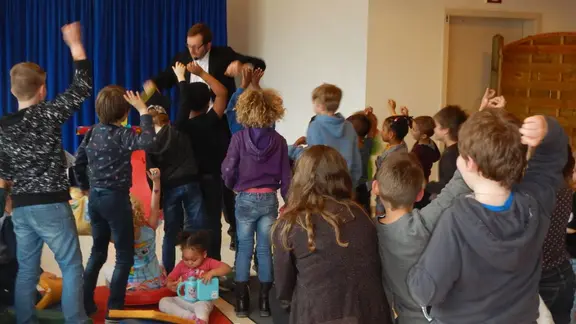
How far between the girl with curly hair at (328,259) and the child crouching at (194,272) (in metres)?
1.30

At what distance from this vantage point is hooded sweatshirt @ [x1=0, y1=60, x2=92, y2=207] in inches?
117

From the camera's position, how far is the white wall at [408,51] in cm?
618

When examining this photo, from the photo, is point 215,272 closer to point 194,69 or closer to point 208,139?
point 208,139

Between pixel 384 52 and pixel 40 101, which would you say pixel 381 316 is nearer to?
pixel 40 101

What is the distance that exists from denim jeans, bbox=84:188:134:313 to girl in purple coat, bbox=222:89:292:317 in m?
0.56

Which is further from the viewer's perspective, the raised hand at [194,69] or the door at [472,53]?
the door at [472,53]

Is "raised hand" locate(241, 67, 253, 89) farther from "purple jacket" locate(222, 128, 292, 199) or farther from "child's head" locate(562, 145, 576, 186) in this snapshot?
"child's head" locate(562, 145, 576, 186)

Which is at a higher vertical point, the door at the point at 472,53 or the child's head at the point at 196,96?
the door at the point at 472,53

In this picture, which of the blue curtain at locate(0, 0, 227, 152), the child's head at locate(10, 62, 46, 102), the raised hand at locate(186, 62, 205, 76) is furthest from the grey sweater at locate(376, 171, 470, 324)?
→ the blue curtain at locate(0, 0, 227, 152)

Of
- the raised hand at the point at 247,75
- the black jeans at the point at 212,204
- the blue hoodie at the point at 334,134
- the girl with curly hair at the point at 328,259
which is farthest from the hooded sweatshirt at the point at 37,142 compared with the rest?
the blue hoodie at the point at 334,134

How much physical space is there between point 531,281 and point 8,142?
2259 millimetres

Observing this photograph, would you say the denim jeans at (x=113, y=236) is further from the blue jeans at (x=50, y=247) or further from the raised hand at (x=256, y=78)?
the raised hand at (x=256, y=78)

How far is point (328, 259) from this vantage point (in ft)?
7.19

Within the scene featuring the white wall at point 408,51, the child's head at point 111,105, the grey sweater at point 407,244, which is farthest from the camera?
the white wall at point 408,51
